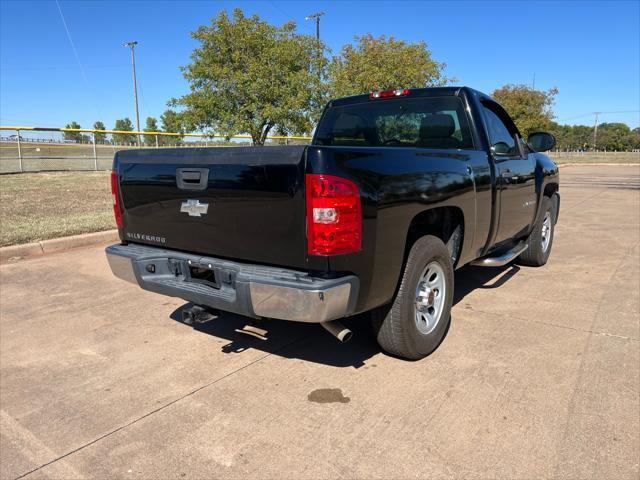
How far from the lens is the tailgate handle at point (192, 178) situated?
3.06m

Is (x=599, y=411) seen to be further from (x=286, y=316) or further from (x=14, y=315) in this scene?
(x=14, y=315)

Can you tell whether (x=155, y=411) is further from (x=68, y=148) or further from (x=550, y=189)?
(x=68, y=148)

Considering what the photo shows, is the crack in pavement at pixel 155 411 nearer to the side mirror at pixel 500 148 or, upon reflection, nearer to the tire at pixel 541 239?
Answer: the side mirror at pixel 500 148

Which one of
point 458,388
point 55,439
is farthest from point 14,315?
point 458,388

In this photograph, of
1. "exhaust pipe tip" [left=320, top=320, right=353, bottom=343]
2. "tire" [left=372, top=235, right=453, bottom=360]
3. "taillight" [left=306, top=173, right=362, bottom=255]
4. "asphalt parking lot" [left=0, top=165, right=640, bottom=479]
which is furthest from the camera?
"tire" [left=372, top=235, right=453, bottom=360]

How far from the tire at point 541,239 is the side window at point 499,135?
1191mm

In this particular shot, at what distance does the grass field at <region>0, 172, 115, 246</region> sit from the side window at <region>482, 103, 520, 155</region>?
20.4 feet

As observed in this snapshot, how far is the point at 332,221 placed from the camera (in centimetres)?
259

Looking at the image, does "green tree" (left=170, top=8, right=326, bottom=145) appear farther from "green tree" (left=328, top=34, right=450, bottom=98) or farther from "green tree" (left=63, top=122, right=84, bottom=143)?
"green tree" (left=63, top=122, right=84, bottom=143)

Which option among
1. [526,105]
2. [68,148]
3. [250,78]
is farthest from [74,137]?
[526,105]

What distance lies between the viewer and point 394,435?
265 cm

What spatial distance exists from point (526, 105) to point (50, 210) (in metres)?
37.6

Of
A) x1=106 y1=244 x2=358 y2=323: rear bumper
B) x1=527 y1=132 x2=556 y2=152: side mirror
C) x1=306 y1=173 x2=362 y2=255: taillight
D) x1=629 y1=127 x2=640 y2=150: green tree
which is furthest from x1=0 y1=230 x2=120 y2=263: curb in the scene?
x1=629 y1=127 x2=640 y2=150: green tree

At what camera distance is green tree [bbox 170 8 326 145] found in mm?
17203
